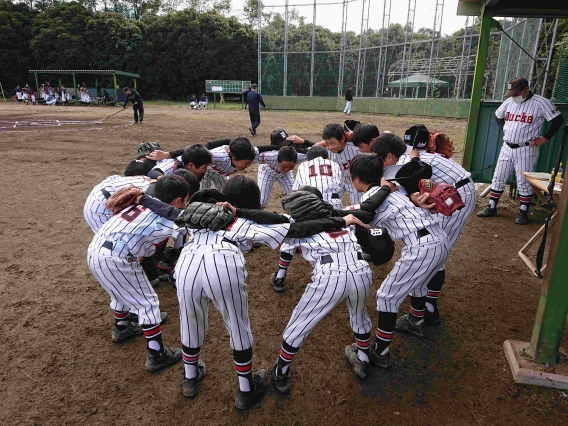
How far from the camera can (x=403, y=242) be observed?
2.96 meters

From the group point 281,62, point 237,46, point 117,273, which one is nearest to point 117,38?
point 237,46

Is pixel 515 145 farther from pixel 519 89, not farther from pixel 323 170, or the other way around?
pixel 323 170

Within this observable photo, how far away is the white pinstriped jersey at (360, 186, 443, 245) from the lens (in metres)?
2.90

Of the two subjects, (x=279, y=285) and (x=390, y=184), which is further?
(x=279, y=285)

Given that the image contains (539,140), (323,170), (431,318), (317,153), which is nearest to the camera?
(431,318)

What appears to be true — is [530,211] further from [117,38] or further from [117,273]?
[117,38]

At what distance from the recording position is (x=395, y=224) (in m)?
2.96

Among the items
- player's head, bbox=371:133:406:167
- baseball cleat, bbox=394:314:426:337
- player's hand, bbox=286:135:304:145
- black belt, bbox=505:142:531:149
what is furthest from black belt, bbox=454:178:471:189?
black belt, bbox=505:142:531:149

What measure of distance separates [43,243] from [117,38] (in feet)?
133

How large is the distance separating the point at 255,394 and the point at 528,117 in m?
5.99

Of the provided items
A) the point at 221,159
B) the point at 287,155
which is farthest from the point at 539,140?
the point at 221,159

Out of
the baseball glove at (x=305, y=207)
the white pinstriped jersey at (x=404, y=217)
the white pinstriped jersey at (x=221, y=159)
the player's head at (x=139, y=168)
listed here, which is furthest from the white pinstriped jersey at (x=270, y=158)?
the baseball glove at (x=305, y=207)

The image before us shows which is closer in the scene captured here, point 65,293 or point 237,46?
point 65,293

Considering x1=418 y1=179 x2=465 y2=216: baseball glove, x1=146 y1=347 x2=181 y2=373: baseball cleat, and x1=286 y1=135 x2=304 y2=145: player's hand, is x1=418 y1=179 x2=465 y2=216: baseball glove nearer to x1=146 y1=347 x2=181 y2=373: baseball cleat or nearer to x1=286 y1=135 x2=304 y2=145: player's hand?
x1=146 y1=347 x2=181 y2=373: baseball cleat
